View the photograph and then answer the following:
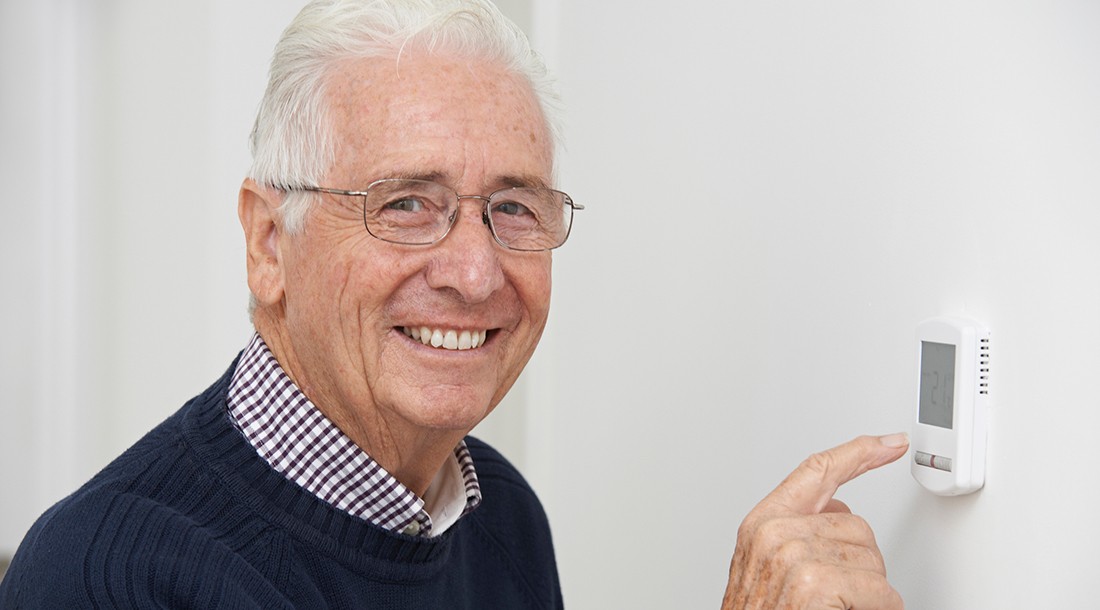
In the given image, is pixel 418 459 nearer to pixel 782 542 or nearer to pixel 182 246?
pixel 782 542

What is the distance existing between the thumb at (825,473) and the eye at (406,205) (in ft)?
1.48

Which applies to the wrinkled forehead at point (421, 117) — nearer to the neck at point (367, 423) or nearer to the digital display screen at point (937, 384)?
the neck at point (367, 423)

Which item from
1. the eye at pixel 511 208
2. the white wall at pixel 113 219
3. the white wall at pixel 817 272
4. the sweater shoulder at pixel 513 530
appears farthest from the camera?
the white wall at pixel 113 219

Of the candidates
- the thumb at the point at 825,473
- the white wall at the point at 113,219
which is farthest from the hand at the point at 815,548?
the white wall at the point at 113,219

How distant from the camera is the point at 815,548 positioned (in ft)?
3.43

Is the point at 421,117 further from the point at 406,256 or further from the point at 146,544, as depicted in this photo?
the point at 146,544

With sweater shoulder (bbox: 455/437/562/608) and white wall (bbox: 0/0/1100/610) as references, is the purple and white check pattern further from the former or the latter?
white wall (bbox: 0/0/1100/610)

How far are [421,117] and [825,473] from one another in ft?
1.73

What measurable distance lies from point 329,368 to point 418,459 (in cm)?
16

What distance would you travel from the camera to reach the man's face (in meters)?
1.13

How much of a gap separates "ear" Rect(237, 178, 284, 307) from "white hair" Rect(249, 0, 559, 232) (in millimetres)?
21

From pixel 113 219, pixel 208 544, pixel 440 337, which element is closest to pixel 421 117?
pixel 440 337

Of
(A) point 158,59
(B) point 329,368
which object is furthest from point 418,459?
(A) point 158,59

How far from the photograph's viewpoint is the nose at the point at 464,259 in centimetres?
115
